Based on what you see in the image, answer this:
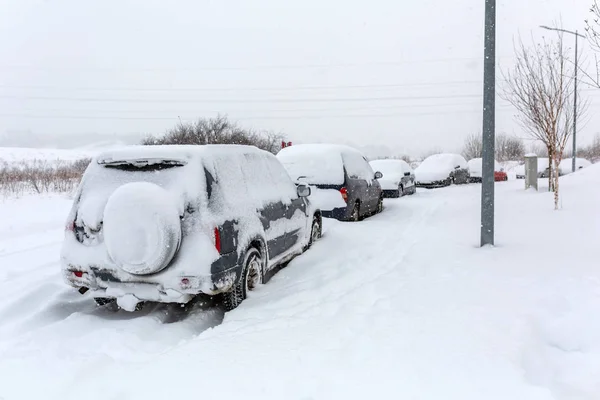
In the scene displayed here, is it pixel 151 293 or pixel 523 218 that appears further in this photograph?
pixel 523 218

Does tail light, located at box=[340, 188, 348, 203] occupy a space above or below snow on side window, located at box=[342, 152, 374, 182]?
below

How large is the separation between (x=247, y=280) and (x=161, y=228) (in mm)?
1448

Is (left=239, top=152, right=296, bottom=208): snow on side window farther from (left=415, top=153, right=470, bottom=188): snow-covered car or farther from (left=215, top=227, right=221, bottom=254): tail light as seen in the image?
(left=415, top=153, right=470, bottom=188): snow-covered car

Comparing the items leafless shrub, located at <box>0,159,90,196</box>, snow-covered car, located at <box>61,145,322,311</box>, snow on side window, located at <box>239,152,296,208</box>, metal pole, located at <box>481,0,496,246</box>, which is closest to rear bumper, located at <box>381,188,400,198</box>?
metal pole, located at <box>481,0,496,246</box>

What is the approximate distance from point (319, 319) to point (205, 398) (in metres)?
1.56

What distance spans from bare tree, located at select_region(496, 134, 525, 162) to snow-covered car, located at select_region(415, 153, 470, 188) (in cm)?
4498

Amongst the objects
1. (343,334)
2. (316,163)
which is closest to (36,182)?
(316,163)

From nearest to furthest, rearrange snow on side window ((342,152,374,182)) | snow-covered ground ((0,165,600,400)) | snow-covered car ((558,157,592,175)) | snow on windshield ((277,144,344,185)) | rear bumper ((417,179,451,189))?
snow-covered ground ((0,165,600,400)) → snow on windshield ((277,144,344,185)) → snow on side window ((342,152,374,182)) → rear bumper ((417,179,451,189)) → snow-covered car ((558,157,592,175))

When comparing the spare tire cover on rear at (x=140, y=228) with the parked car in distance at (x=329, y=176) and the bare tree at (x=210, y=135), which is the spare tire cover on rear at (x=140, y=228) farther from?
the bare tree at (x=210, y=135)

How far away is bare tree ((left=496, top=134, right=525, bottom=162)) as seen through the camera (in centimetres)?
6662

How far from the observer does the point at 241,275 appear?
4797 millimetres

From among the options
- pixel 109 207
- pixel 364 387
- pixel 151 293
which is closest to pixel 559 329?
pixel 364 387

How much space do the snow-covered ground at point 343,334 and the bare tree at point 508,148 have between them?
65195 mm

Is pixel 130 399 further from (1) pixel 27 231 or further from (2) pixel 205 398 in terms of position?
(1) pixel 27 231
